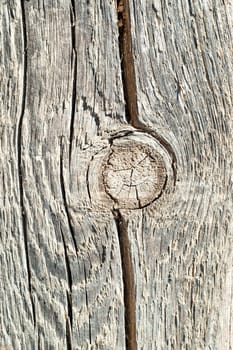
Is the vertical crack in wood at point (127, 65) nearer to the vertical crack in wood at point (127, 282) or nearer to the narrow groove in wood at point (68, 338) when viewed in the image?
the vertical crack in wood at point (127, 282)

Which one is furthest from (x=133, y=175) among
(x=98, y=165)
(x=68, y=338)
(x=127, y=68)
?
(x=68, y=338)

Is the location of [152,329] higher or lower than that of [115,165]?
lower

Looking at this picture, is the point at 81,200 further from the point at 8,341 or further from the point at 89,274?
the point at 8,341

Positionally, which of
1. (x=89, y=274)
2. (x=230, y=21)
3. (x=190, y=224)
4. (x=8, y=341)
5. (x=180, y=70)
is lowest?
(x=8, y=341)

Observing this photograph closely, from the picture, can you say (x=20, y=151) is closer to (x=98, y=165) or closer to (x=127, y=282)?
(x=98, y=165)

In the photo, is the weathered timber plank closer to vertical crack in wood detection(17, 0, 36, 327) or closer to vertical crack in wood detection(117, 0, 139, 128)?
vertical crack in wood detection(117, 0, 139, 128)

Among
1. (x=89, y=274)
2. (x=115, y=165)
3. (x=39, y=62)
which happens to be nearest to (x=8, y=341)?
(x=89, y=274)

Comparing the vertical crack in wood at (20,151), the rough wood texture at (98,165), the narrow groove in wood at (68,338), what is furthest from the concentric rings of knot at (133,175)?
the narrow groove in wood at (68,338)
